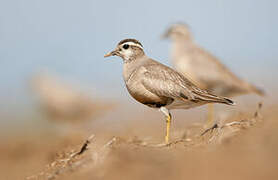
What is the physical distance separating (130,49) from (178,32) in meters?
7.24

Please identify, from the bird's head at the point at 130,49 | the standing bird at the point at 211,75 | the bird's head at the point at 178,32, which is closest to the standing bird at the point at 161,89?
the bird's head at the point at 130,49

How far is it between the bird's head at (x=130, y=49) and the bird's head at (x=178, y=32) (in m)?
6.97

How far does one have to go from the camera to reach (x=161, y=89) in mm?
7289

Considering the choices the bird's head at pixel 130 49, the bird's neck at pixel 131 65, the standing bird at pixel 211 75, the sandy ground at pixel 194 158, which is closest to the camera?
the sandy ground at pixel 194 158

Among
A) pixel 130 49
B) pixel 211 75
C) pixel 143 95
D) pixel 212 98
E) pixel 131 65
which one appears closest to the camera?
pixel 143 95

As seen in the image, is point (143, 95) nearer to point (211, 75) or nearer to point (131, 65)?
point (131, 65)

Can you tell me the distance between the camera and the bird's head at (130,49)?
8.02m

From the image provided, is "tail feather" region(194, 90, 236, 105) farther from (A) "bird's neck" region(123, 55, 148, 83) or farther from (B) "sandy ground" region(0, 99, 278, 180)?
(A) "bird's neck" region(123, 55, 148, 83)

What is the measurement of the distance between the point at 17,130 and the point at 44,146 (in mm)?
6895

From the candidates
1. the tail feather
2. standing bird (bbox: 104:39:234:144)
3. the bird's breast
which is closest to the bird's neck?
standing bird (bbox: 104:39:234:144)

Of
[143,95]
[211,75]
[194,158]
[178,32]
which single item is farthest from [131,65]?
[178,32]

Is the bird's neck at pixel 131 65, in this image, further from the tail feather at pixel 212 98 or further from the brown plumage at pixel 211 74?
the brown plumage at pixel 211 74

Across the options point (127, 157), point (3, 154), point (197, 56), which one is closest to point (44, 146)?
point (3, 154)

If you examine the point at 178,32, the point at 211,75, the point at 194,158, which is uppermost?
the point at 178,32
